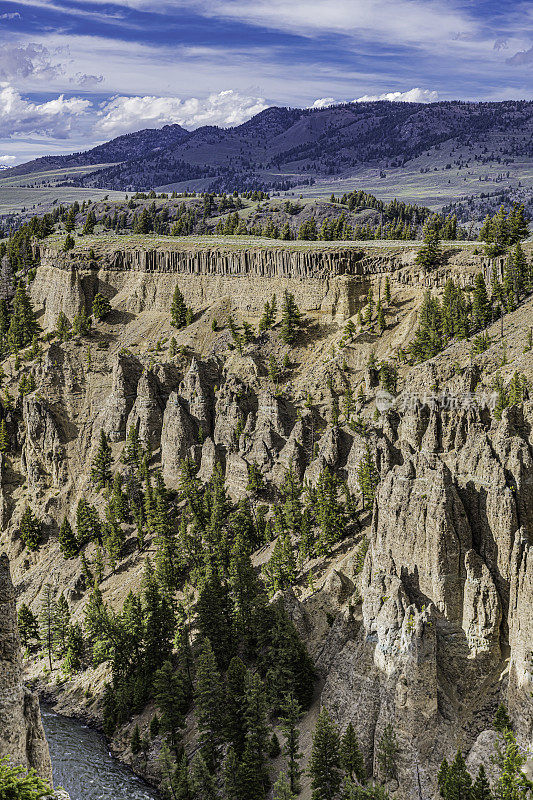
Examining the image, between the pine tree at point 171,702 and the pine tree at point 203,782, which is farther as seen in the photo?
the pine tree at point 171,702

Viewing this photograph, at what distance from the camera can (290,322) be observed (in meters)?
130

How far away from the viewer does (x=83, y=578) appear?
112 metres

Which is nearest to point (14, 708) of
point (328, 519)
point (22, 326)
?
point (328, 519)

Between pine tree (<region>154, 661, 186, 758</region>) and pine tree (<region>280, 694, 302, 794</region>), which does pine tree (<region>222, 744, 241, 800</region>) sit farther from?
pine tree (<region>154, 661, 186, 758</region>)

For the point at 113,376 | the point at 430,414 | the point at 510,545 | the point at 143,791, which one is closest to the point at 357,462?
the point at 430,414

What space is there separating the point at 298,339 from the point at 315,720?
3010 inches

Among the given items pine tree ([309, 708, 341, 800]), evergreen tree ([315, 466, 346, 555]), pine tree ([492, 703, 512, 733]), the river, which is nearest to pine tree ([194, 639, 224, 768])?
the river

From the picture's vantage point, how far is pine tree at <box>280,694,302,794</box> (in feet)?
207

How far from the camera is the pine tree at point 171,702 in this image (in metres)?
75.9

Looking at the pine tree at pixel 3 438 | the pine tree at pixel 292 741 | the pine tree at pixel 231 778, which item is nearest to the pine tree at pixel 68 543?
the pine tree at pixel 3 438

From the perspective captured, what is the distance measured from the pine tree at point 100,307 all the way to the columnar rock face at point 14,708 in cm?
12566

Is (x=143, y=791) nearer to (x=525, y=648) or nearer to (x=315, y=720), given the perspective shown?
(x=315, y=720)

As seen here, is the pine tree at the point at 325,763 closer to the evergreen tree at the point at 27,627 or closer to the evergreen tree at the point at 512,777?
the evergreen tree at the point at 512,777

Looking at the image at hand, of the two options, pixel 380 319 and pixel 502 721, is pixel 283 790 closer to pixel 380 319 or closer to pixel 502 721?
pixel 502 721
